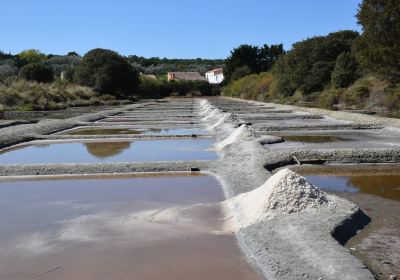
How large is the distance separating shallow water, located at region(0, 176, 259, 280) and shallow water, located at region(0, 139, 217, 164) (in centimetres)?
365

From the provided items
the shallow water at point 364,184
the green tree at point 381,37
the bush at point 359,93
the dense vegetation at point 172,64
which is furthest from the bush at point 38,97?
the dense vegetation at point 172,64

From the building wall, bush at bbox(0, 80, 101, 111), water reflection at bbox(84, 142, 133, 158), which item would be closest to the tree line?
bush at bbox(0, 80, 101, 111)

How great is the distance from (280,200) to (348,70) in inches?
1456

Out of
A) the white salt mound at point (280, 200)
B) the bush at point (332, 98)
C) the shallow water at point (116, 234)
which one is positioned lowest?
the bush at point (332, 98)

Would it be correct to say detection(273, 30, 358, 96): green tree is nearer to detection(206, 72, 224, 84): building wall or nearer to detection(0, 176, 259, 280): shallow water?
detection(0, 176, 259, 280): shallow water

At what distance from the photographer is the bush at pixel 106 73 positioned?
63281 mm

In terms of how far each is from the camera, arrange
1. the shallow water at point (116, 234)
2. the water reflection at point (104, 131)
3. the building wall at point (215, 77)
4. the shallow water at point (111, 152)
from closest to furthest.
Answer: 1. the shallow water at point (116, 234)
2. the shallow water at point (111, 152)
3. the water reflection at point (104, 131)
4. the building wall at point (215, 77)

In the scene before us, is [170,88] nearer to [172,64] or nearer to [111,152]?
[111,152]

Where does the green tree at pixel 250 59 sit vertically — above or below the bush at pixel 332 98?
above

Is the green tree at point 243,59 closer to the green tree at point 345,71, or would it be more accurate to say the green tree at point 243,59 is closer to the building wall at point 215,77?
the building wall at point 215,77

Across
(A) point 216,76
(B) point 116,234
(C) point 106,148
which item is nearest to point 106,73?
(C) point 106,148

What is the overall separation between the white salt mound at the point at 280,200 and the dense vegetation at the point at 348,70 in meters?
18.9

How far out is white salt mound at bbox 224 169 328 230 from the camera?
652cm

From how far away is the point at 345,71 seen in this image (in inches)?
1624
